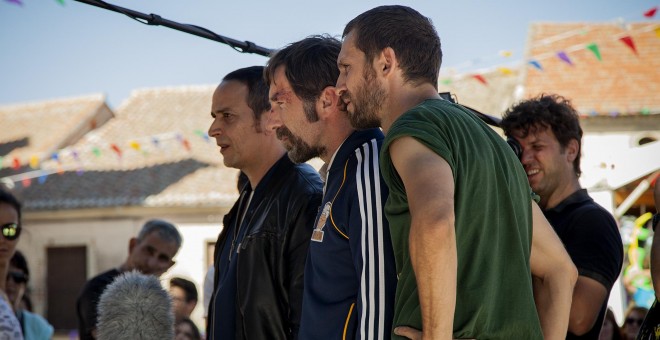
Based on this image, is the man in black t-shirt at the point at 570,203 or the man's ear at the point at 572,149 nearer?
the man in black t-shirt at the point at 570,203

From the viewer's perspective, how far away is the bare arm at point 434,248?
223cm

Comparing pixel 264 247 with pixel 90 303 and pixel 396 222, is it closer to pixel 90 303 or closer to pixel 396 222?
pixel 396 222

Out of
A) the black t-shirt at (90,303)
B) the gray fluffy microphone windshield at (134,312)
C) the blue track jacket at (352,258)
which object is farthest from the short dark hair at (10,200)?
the blue track jacket at (352,258)

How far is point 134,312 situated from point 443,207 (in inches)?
51.9

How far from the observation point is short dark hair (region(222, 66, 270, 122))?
416cm

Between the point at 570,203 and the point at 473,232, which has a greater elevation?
the point at 473,232

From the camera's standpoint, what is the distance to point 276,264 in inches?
138

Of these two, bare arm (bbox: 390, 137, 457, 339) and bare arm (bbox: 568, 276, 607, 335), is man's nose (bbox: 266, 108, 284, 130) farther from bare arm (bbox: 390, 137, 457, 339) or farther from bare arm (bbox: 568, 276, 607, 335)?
bare arm (bbox: 568, 276, 607, 335)

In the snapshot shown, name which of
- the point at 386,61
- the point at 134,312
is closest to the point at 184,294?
the point at 134,312

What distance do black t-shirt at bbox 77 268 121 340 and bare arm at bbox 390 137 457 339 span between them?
302cm

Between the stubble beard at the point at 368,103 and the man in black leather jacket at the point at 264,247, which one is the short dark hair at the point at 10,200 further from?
the stubble beard at the point at 368,103

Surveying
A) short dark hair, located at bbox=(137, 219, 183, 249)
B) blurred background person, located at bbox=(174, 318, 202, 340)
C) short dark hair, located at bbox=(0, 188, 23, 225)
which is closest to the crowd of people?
short dark hair, located at bbox=(0, 188, 23, 225)

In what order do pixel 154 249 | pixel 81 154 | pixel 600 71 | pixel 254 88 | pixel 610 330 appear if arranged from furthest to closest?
pixel 81 154 → pixel 600 71 → pixel 610 330 → pixel 154 249 → pixel 254 88

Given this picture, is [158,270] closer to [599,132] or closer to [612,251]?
[612,251]
